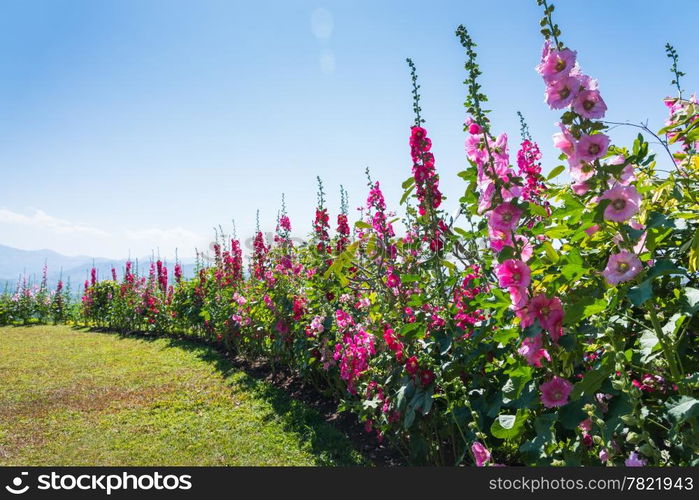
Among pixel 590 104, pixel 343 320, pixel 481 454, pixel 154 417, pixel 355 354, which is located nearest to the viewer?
pixel 590 104

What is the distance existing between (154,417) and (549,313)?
15.7 feet

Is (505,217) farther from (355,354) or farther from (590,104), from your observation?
(355,354)

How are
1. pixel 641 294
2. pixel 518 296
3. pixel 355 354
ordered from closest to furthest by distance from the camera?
pixel 641 294, pixel 518 296, pixel 355 354

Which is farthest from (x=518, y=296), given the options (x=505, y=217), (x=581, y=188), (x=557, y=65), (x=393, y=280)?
(x=393, y=280)

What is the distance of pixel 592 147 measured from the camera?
158 centimetres

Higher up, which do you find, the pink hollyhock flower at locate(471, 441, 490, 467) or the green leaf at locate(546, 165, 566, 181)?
the green leaf at locate(546, 165, 566, 181)

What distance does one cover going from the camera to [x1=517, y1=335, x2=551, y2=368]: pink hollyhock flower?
1.77 m

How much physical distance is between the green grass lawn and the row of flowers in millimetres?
1048

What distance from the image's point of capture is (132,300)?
1252 cm

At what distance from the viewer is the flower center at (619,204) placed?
148 cm

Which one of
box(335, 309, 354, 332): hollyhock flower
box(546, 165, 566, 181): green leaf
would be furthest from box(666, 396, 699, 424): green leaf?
box(335, 309, 354, 332): hollyhock flower

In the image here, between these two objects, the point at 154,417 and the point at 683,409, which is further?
the point at 154,417

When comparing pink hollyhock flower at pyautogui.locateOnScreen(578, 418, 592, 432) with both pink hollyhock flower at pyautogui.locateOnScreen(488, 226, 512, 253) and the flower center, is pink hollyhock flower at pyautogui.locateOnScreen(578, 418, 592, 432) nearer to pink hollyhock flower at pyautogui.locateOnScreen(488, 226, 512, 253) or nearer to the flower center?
pink hollyhock flower at pyautogui.locateOnScreen(488, 226, 512, 253)

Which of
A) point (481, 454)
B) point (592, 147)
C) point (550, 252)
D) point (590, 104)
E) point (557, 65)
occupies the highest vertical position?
point (557, 65)
